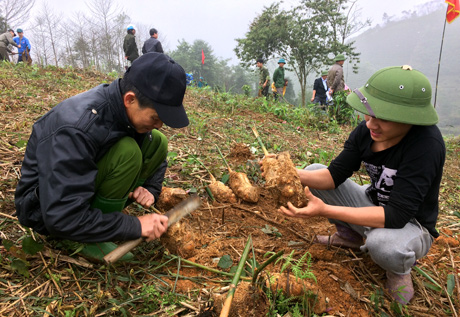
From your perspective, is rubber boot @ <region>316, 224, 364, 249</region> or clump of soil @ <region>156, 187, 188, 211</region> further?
clump of soil @ <region>156, 187, 188, 211</region>

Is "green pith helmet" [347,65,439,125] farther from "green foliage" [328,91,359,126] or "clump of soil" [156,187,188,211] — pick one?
"green foliage" [328,91,359,126]

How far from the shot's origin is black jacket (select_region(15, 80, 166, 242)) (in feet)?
3.93

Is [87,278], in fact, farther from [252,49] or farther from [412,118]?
[252,49]

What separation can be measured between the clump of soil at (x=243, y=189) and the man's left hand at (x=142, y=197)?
0.77 m

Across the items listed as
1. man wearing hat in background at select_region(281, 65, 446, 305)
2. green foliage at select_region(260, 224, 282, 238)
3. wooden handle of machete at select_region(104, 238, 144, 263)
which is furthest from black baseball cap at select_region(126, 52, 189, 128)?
green foliage at select_region(260, 224, 282, 238)

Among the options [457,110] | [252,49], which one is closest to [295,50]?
[252,49]

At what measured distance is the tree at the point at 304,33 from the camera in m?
18.5

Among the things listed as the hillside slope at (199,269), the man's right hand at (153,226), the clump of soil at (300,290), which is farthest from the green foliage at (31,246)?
the clump of soil at (300,290)

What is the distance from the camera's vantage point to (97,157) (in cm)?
139

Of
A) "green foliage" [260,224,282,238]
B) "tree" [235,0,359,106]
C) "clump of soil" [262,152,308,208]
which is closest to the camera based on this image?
"clump of soil" [262,152,308,208]

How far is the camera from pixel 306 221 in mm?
2223

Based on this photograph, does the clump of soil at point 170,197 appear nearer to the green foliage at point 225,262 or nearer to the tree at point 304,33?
the green foliage at point 225,262

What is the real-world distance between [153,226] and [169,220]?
0.13 meters

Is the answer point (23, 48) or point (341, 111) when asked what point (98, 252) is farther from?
point (23, 48)
